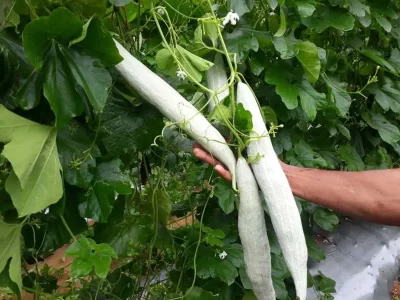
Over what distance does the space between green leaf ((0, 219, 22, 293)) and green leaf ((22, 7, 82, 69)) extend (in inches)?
9.1

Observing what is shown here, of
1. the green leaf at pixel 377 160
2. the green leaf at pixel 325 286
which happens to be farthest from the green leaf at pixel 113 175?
the green leaf at pixel 377 160

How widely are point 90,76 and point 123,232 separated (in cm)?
35

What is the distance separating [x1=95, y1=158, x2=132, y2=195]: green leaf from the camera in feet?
2.35

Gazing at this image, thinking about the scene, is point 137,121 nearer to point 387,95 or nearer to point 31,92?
point 31,92

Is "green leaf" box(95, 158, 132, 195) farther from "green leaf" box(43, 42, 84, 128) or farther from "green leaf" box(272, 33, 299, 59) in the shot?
"green leaf" box(272, 33, 299, 59)

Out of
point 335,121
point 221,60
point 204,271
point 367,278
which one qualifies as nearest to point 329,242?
point 367,278

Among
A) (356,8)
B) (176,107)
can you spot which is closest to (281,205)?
(176,107)

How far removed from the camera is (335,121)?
3.96ft

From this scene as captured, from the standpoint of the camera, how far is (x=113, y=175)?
0.73 m

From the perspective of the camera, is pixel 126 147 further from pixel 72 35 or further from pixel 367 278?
pixel 367 278

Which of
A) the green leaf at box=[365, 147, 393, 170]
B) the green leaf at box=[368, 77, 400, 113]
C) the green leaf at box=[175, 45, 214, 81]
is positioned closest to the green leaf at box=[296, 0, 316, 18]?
the green leaf at box=[175, 45, 214, 81]

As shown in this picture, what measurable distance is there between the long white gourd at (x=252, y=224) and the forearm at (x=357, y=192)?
0.13 metres

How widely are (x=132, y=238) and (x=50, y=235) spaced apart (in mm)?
149

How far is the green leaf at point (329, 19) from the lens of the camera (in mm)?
958
